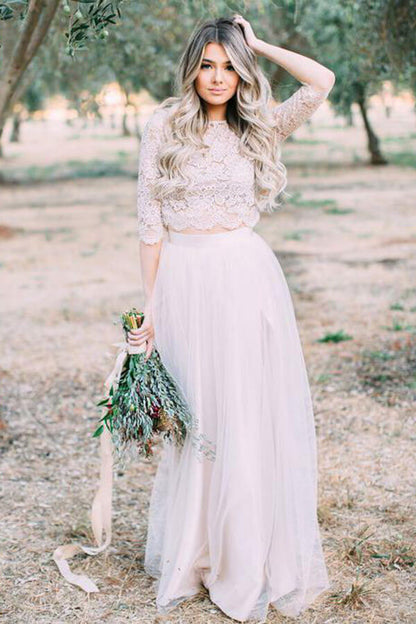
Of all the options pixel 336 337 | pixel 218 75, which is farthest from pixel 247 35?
pixel 336 337

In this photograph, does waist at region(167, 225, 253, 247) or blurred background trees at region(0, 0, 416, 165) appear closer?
waist at region(167, 225, 253, 247)

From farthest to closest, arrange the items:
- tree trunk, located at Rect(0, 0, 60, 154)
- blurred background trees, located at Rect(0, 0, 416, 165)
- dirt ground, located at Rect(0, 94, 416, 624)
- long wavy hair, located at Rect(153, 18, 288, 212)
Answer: tree trunk, located at Rect(0, 0, 60, 154) → blurred background trees, located at Rect(0, 0, 416, 165) → dirt ground, located at Rect(0, 94, 416, 624) → long wavy hair, located at Rect(153, 18, 288, 212)

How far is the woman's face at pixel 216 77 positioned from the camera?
3.49 meters

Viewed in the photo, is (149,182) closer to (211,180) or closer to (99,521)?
(211,180)

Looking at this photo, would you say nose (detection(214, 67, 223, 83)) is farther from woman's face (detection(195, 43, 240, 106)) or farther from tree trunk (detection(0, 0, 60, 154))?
tree trunk (detection(0, 0, 60, 154))

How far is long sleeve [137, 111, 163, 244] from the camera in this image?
3.58 meters

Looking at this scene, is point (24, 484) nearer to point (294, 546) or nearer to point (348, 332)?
point (294, 546)

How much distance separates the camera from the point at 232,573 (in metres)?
3.79

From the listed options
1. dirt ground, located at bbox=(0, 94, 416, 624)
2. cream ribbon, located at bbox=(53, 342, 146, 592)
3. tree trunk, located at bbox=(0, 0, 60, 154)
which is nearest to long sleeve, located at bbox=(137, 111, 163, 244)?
cream ribbon, located at bbox=(53, 342, 146, 592)

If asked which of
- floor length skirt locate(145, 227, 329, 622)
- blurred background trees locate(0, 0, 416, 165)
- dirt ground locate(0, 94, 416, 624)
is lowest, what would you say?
dirt ground locate(0, 94, 416, 624)

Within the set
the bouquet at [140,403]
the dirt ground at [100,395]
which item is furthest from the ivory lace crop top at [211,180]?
the dirt ground at [100,395]

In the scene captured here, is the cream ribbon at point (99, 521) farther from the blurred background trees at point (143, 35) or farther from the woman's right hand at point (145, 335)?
the blurred background trees at point (143, 35)

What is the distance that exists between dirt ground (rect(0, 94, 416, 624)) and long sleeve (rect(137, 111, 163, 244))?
66.1 inches

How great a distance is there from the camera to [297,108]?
3.65m
